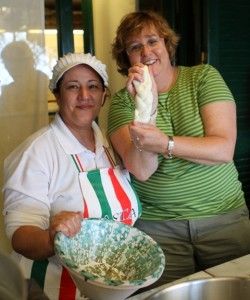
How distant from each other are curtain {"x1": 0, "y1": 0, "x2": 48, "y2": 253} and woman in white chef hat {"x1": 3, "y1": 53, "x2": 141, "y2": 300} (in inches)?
32.1

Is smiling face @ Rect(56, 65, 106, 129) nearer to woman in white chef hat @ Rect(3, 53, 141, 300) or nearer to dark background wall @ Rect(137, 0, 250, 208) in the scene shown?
woman in white chef hat @ Rect(3, 53, 141, 300)

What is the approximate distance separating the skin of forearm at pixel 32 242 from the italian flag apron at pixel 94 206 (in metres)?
0.08

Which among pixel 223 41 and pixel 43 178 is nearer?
pixel 43 178

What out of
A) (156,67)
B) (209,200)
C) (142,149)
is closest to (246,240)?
(209,200)

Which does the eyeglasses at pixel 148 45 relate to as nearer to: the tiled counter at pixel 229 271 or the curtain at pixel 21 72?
the tiled counter at pixel 229 271

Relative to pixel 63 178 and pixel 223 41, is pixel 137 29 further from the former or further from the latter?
pixel 223 41

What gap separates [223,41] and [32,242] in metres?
1.81

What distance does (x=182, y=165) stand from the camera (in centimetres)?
145

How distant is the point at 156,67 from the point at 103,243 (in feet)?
2.14

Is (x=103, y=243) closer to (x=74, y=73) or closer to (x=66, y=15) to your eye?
(x=74, y=73)

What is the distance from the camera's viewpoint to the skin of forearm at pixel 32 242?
109 centimetres

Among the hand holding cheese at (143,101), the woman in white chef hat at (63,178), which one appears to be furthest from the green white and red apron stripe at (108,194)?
the hand holding cheese at (143,101)

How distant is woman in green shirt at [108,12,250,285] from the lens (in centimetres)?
141

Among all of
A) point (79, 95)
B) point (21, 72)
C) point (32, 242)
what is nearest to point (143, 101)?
point (79, 95)
